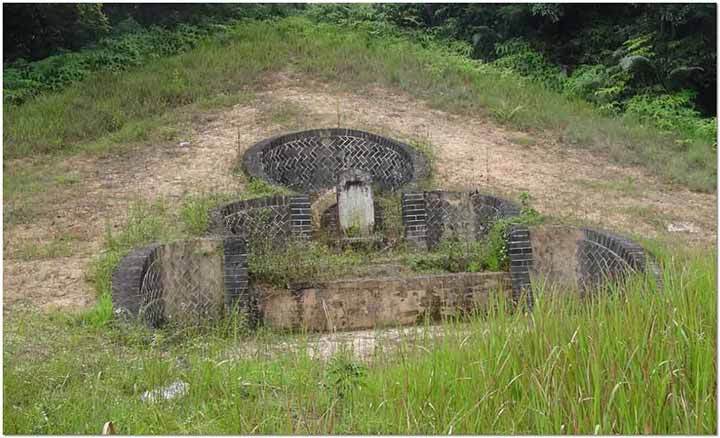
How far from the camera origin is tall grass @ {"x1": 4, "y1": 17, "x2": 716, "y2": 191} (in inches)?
524

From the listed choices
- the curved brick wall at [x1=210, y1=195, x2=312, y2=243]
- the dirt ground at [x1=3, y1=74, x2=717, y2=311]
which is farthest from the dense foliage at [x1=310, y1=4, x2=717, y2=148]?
the curved brick wall at [x1=210, y1=195, x2=312, y2=243]

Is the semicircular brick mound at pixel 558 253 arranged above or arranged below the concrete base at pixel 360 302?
above

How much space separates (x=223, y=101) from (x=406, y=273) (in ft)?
23.9

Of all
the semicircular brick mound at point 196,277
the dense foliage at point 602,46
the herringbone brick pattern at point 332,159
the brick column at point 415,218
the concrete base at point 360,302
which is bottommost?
the concrete base at point 360,302

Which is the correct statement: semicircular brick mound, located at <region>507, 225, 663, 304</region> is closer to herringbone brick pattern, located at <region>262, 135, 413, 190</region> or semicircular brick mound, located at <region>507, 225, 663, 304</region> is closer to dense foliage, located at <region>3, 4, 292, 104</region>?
herringbone brick pattern, located at <region>262, 135, 413, 190</region>

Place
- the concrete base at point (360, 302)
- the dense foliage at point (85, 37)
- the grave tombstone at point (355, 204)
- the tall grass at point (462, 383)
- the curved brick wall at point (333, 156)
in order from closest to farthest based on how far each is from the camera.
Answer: the tall grass at point (462, 383), the concrete base at point (360, 302), the grave tombstone at point (355, 204), the curved brick wall at point (333, 156), the dense foliage at point (85, 37)

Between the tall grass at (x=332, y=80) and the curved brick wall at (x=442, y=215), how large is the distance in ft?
12.4

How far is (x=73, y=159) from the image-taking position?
1228cm

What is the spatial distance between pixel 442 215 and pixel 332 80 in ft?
20.1

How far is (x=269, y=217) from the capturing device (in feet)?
32.2

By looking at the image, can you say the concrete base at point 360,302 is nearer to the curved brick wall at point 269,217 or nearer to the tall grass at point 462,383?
the curved brick wall at point 269,217

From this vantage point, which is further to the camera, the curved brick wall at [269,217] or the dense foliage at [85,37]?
the dense foliage at [85,37]

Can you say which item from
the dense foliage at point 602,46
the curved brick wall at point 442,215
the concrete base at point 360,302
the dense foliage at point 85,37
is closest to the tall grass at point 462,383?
the concrete base at point 360,302

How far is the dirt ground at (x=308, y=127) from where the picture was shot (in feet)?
28.2
